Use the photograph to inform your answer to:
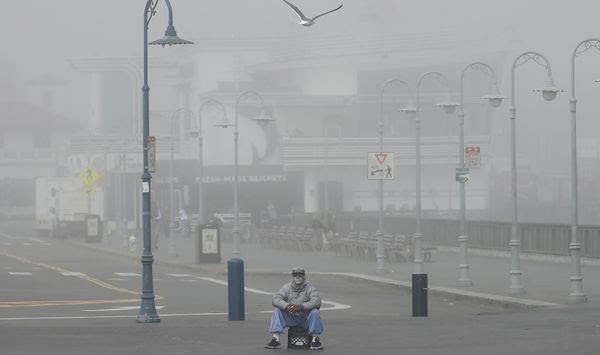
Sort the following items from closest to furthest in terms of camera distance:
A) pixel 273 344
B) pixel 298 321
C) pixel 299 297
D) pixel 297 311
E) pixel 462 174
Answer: pixel 273 344
pixel 297 311
pixel 298 321
pixel 299 297
pixel 462 174

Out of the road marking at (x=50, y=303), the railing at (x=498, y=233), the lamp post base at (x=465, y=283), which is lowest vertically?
the road marking at (x=50, y=303)

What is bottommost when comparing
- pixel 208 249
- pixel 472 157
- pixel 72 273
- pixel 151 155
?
pixel 72 273

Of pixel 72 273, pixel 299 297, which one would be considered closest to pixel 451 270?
pixel 72 273

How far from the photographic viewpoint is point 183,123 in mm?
131750

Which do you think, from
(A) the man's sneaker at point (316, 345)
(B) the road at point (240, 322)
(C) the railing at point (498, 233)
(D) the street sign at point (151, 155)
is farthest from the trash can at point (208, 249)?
(A) the man's sneaker at point (316, 345)

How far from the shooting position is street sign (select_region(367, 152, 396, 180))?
39531 mm

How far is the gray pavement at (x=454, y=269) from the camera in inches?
1216

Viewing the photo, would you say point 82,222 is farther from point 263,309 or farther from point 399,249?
point 263,309

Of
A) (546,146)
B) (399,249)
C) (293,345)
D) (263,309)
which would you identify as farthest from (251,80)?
(293,345)

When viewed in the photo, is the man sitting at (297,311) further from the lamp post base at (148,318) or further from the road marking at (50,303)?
the road marking at (50,303)

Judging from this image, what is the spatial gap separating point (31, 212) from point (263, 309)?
108219mm

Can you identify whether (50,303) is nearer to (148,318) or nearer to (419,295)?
(148,318)

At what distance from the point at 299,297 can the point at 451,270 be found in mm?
21565

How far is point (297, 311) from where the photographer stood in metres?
19.5
